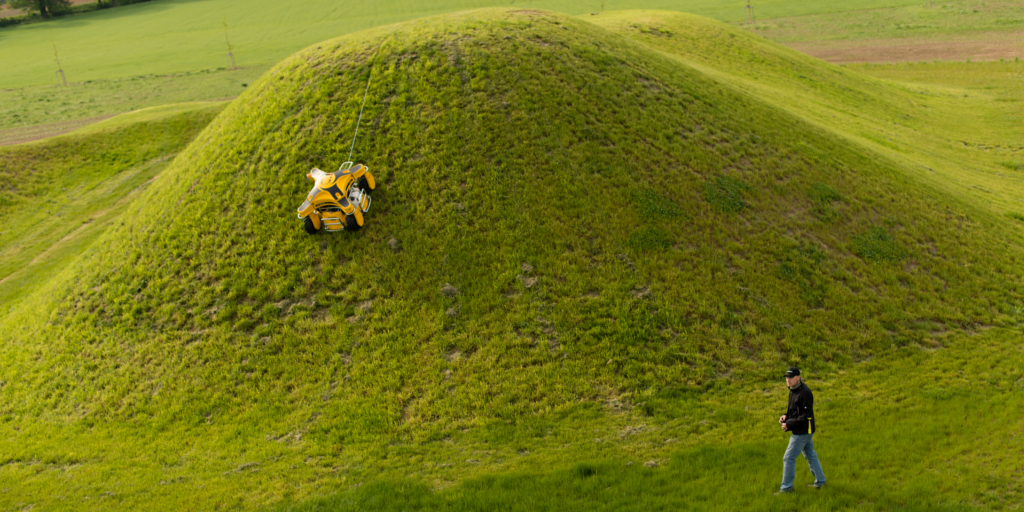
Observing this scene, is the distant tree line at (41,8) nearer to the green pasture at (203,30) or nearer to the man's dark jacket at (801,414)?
the green pasture at (203,30)

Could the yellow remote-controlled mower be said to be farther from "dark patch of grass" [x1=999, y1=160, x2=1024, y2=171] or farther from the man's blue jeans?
"dark patch of grass" [x1=999, y1=160, x2=1024, y2=171]

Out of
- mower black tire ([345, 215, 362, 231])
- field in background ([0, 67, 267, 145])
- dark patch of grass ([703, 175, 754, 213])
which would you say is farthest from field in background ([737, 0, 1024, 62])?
field in background ([0, 67, 267, 145])

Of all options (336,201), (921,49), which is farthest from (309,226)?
(921,49)

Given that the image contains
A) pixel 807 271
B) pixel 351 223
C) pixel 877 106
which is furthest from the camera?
pixel 877 106

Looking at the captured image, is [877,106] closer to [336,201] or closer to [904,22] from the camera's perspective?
[336,201]

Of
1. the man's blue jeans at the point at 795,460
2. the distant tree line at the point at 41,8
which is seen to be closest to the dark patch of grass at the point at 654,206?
the man's blue jeans at the point at 795,460

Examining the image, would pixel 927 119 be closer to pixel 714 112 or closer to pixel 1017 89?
pixel 1017 89
